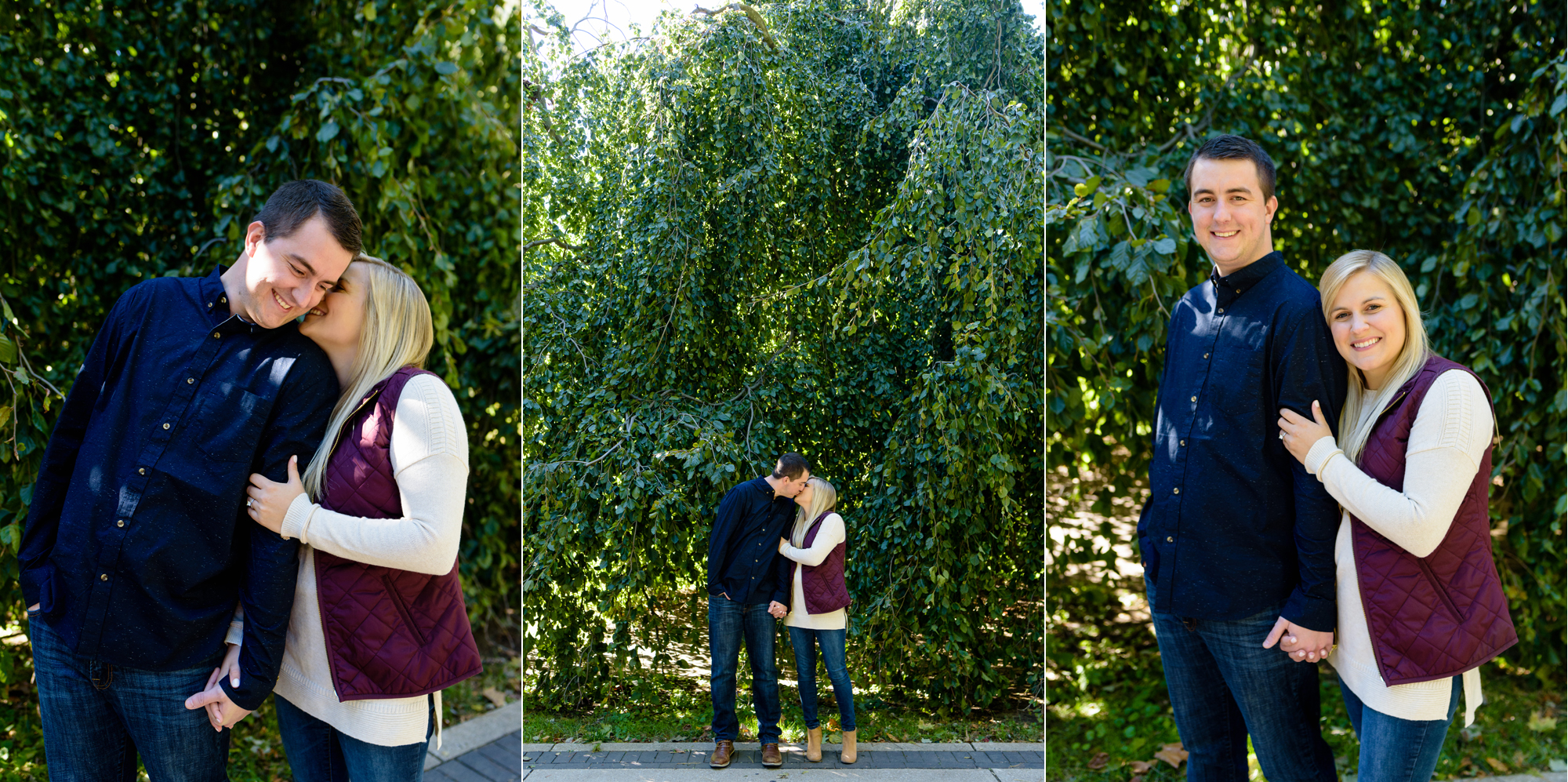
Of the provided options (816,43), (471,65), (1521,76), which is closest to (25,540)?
(816,43)

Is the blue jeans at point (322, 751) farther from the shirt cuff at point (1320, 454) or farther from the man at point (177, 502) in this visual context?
the shirt cuff at point (1320, 454)

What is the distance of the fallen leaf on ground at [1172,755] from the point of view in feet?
9.95

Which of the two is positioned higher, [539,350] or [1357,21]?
[1357,21]

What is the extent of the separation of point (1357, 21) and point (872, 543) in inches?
125

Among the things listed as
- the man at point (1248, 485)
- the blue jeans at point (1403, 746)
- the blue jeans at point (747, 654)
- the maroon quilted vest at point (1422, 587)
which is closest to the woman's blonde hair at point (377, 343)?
the blue jeans at point (747, 654)

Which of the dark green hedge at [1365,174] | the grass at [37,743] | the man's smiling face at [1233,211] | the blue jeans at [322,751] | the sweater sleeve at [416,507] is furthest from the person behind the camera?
the grass at [37,743]

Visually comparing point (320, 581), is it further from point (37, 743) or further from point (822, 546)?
point (37, 743)

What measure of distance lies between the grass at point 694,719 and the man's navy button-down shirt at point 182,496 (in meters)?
0.50

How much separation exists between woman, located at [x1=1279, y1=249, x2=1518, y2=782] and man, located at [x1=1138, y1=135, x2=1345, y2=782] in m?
0.05

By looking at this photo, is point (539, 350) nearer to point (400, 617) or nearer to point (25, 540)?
point (400, 617)

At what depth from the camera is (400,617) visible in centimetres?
152

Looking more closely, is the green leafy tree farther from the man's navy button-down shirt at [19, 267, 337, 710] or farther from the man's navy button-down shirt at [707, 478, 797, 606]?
the man's navy button-down shirt at [19, 267, 337, 710]

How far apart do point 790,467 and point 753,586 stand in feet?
0.67

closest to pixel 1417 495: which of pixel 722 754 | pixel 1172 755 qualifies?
pixel 722 754
